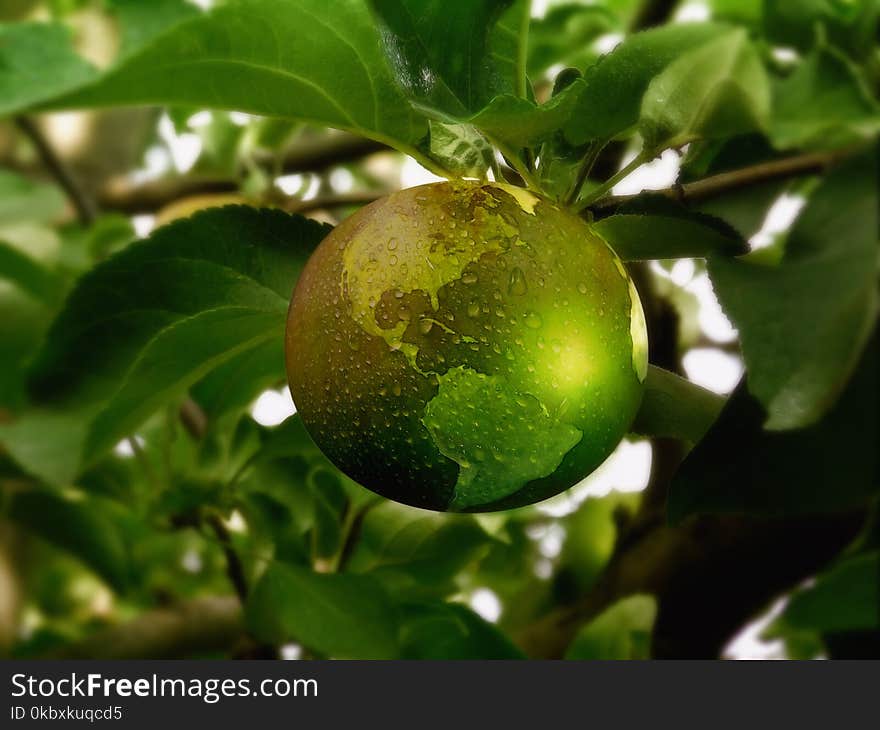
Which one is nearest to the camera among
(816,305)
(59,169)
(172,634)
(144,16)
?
(816,305)

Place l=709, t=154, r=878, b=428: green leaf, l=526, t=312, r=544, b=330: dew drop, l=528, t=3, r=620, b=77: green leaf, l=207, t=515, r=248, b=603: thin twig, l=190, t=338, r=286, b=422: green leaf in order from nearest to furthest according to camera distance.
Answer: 1. l=709, t=154, r=878, b=428: green leaf
2. l=526, t=312, r=544, b=330: dew drop
3. l=190, t=338, r=286, b=422: green leaf
4. l=207, t=515, r=248, b=603: thin twig
5. l=528, t=3, r=620, b=77: green leaf

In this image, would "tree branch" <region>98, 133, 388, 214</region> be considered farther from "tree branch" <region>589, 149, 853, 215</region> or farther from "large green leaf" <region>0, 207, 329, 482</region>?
"tree branch" <region>589, 149, 853, 215</region>

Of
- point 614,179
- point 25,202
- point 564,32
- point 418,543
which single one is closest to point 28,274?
point 25,202

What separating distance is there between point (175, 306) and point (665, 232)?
0.29 meters

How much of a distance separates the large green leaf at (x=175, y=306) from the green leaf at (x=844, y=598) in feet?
1.07

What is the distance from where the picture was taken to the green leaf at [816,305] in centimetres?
33

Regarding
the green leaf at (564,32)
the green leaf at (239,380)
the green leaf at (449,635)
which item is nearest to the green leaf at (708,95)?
the green leaf at (239,380)

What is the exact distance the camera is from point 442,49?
45cm

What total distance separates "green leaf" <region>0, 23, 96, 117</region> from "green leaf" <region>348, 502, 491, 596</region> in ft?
1.62

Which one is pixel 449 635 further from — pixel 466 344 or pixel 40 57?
pixel 40 57

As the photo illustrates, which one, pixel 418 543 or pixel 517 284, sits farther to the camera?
pixel 418 543

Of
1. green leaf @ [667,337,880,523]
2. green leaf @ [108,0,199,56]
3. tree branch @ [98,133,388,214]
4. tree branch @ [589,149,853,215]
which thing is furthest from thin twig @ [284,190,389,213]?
green leaf @ [667,337,880,523]

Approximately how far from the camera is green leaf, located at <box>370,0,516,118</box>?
434mm

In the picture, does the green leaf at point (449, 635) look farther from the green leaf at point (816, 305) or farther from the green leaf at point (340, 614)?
the green leaf at point (816, 305)
